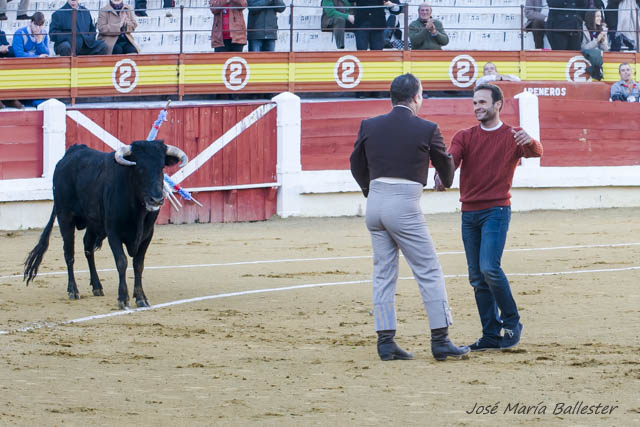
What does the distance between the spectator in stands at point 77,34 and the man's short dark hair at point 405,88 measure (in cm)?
1118

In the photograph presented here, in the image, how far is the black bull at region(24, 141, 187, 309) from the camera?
27.7 ft

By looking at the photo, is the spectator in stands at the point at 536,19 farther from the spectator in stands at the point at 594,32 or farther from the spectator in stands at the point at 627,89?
the spectator in stands at the point at 627,89

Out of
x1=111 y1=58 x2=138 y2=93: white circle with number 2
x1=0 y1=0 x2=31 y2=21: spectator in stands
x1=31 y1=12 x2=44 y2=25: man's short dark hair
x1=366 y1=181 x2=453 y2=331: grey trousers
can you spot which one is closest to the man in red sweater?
x1=366 y1=181 x2=453 y2=331: grey trousers

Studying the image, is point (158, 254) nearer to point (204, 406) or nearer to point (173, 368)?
point (173, 368)

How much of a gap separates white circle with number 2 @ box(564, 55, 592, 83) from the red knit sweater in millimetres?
11898

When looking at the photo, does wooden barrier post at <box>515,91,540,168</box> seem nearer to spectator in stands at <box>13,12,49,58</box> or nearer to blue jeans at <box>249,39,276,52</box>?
blue jeans at <box>249,39,276,52</box>

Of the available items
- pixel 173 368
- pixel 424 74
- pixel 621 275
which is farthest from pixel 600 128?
pixel 173 368

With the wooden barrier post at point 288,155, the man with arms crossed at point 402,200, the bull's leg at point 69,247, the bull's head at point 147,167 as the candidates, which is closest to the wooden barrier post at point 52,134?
the wooden barrier post at point 288,155

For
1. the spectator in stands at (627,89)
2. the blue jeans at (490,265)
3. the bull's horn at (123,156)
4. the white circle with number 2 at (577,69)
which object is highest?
the white circle with number 2 at (577,69)

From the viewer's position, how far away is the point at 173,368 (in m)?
6.00

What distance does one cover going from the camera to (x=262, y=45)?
1733 centimetres

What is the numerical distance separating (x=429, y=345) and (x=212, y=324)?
171cm

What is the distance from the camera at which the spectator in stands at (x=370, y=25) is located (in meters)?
17.3

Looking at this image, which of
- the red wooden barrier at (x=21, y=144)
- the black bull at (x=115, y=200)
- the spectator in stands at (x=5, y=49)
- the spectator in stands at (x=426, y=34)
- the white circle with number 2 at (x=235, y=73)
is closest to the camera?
the black bull at (x=115, y=200)
